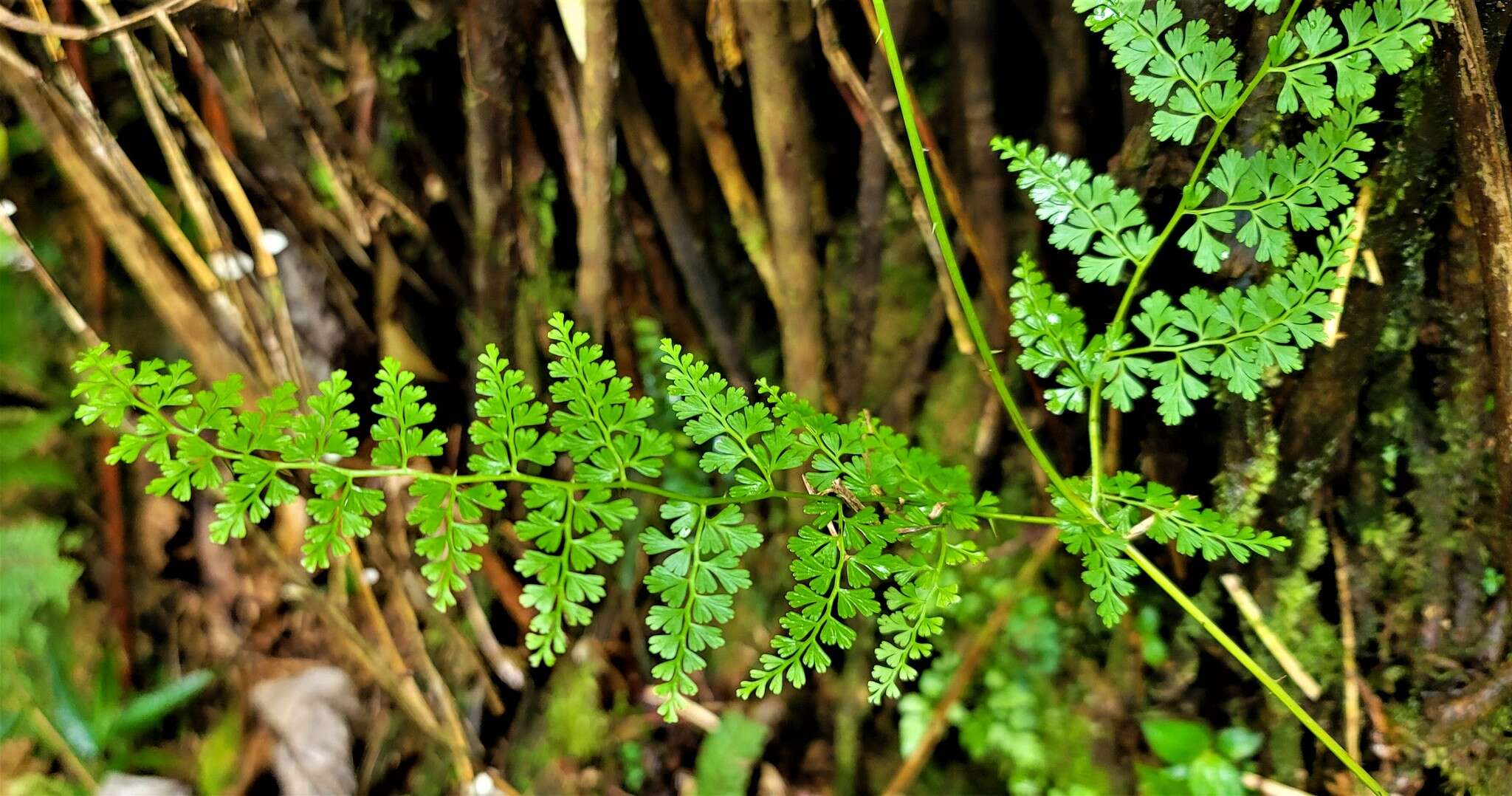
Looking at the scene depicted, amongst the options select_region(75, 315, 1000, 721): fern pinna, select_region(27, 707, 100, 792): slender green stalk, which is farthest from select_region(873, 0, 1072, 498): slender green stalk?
select_region(27, 707, 100, 792): slender green stalk

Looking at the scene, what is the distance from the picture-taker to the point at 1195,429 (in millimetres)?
1288

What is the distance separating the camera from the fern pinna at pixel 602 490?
35.2 inches

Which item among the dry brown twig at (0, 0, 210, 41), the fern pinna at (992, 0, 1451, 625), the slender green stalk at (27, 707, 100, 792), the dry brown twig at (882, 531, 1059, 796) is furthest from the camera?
the slender green stalk at (27, 707, 100, 792)

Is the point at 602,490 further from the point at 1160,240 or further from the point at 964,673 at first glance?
the point at 964,673

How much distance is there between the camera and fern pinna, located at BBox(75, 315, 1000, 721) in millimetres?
893

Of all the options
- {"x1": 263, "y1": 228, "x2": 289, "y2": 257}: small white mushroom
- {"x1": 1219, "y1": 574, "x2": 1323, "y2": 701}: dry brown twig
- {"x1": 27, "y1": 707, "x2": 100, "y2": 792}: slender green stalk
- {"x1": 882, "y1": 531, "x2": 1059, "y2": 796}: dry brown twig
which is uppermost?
{"x1": 263, "y1": 228, "x2": 289, "y2": 257}: small white mushroom

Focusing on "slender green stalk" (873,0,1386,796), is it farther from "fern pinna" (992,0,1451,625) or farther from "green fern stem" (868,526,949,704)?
"green fern stem" (868,526,949,704)

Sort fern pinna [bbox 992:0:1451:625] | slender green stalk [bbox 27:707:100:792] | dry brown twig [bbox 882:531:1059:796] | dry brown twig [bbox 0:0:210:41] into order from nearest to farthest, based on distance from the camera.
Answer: fern pinna [bbox 992:0:1451:625] < dry brown twig [bbox 0:0:210:41] < dry brown twig [bbox 882:531:1059:796] < slender green stalk [bbox 27:707:100:792]

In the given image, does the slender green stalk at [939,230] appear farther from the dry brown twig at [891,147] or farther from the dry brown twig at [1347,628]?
→ the dry brown twig at [1347,628]

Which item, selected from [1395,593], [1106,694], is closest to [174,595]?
[1106,694]

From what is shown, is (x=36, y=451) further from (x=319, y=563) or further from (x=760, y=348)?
(x=760, y=348)

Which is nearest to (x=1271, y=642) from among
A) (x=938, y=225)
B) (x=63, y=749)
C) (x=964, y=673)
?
(x=964, y=673)

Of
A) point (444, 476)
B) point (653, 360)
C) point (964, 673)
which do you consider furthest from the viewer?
point (653, 360)

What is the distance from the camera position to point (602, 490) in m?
0.95
